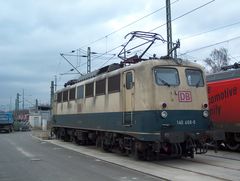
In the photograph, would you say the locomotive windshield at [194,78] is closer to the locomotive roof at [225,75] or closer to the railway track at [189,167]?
the railway track at [189,167]

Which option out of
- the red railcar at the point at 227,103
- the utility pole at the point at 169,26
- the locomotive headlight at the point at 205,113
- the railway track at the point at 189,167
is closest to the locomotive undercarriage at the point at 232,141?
the red railcar at the point at 227,103

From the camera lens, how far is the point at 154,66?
15.8 meters

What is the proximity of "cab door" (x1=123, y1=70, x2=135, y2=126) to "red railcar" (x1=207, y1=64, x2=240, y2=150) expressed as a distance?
15.7 feet

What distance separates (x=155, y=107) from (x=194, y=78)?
7.15ft

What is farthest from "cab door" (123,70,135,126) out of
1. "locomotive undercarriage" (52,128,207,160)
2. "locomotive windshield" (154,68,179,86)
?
"locomotive windshield" (154,68,179,86)

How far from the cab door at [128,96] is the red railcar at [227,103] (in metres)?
4.79

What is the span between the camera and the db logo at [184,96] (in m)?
15.8

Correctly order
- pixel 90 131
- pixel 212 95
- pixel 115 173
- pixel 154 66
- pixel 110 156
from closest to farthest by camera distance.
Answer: pixel 115 173, pixel 154 66, pixel 110 156, pixel 212 95, pixel 90 131

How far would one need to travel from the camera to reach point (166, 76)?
15953 millimetres

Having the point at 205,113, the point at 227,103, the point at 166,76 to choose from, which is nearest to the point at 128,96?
the point at 166,76

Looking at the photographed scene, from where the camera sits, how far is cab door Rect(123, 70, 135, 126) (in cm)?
1638

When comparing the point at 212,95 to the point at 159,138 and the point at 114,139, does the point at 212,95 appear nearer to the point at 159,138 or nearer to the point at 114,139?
the point at 114,139

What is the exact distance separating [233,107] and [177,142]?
5.01 m

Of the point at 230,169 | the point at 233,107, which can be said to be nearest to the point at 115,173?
the point at 230,169
